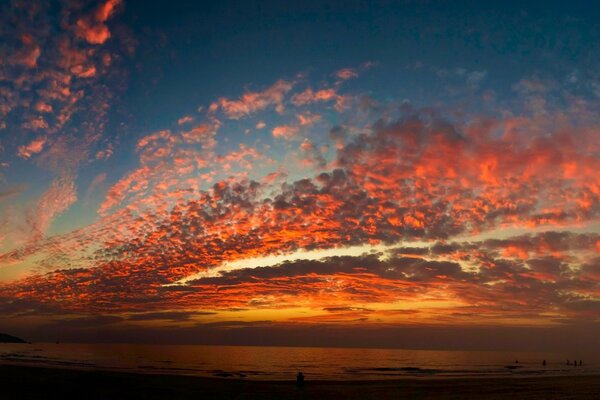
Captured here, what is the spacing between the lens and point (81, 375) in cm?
5478

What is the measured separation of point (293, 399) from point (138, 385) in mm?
19238

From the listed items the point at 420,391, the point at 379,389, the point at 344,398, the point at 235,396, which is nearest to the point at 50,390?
the point at 235,396

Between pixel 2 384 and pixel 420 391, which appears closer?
pixel 2 384

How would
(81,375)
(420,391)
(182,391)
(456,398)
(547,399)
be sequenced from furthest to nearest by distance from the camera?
1. (81,375)
2. (420,391)
3. (182,391)
4. (456,398)
5. (547,399)

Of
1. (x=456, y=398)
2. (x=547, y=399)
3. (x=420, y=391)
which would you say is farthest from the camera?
(x=420, y=391)

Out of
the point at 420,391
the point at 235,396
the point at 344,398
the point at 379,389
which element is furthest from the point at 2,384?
the point at 420,391

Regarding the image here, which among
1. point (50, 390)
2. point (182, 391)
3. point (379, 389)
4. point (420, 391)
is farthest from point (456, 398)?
point (50, 390)

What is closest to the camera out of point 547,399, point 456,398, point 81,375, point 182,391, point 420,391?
point 547,399

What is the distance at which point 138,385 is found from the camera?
47.9 meters

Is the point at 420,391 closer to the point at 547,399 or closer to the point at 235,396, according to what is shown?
the point at 547,399

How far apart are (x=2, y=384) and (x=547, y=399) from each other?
55.3m

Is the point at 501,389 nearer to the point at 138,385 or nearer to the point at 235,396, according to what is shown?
the point at 235,396

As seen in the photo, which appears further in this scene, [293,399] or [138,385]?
[138,385]

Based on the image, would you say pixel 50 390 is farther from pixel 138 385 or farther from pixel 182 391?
pixel 182 391
